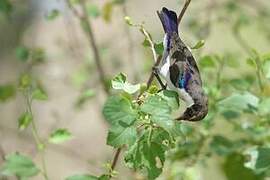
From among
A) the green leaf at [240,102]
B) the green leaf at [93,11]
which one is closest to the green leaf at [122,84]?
the green leaf at [240,102]

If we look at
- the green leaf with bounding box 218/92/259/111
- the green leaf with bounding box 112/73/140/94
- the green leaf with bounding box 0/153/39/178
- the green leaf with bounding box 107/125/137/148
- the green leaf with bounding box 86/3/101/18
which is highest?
the green leaf with bounding box 112/73/140/94

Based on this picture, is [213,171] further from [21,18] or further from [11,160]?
[21,18]

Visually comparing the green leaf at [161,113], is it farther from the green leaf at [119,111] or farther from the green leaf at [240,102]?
the green leaf at [240,102]

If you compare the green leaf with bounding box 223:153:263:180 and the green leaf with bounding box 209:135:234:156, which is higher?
the green leaf with bounding box 209:135:234:156

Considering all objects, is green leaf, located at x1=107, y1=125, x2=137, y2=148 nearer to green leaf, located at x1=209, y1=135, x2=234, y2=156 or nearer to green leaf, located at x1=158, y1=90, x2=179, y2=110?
green leaf, located at x1=158, y1=90, x2=179, y2=110

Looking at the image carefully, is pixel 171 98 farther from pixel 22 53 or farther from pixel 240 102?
pixel 22 53

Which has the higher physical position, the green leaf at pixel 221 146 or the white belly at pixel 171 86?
the white belly at pixel 171 86

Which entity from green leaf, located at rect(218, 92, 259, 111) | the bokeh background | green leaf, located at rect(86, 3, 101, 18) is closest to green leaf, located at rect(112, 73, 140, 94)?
the bokeh background
